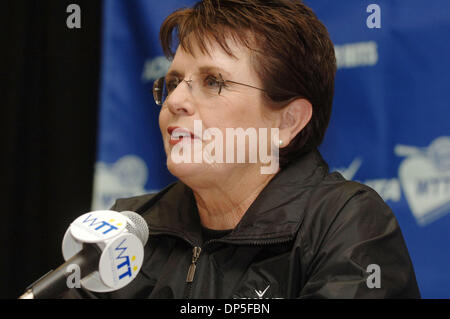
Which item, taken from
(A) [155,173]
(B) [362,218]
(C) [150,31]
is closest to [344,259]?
(B) [362,218]

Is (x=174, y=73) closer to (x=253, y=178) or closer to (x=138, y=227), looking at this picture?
(x=253, y=178)

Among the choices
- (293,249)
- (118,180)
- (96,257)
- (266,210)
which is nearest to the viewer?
(96,257)

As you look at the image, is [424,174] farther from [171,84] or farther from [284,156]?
[171,84]

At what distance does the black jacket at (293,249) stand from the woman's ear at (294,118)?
0.09 metres

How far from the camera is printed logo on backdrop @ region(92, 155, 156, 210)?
2240 millimetres

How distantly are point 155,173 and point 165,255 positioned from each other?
2.17 ft

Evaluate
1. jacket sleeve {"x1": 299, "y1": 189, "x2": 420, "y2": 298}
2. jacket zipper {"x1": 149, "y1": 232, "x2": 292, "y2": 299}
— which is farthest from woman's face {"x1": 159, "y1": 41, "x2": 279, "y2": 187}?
jacket sleeve {"x1": 299, "y1": 189, "x2": 420, "y2": 298}

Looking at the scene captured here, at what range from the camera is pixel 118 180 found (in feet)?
7.39

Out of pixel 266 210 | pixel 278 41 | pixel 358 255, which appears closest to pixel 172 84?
pixel 278 41

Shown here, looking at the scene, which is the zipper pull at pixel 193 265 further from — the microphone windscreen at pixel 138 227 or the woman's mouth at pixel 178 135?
the woman's mouth at pixel 178 135

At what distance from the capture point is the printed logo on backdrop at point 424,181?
5.95 ft

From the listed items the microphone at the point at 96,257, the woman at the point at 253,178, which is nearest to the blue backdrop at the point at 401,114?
the woman at the point at 253,178

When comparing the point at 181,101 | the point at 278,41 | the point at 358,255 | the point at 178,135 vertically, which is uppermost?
the point at 278,41

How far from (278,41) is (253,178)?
45 cm
